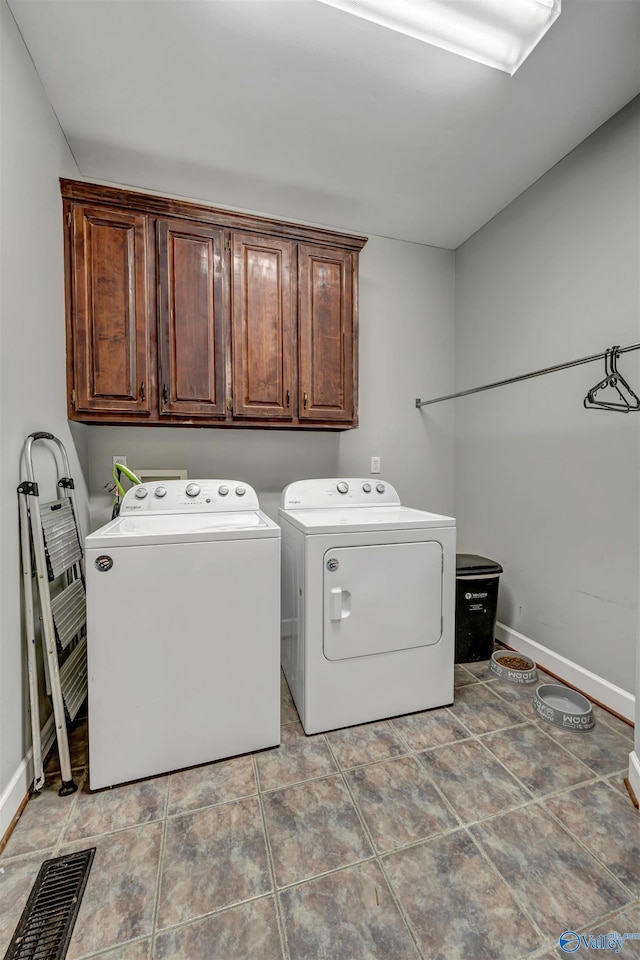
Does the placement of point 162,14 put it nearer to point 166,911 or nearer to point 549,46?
point 549,46

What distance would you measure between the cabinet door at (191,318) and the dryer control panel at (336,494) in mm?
603

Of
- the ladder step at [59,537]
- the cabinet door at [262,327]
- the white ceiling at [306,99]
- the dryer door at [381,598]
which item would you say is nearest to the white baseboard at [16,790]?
the ladder step at [59,537]

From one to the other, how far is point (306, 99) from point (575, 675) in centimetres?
298

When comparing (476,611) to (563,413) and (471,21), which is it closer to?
(563,413)

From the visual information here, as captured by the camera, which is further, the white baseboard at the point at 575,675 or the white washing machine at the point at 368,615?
the white baseboard at the point at 575,675

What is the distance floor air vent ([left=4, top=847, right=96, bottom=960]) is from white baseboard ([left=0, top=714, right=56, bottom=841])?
0.70 feet

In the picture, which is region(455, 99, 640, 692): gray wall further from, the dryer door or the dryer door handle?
the dryer door handle

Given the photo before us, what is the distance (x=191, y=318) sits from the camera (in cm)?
211

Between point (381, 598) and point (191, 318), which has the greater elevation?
point (191, 318)

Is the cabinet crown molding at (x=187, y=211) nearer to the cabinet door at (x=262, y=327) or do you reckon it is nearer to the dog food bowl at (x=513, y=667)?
the cabinet door at (x=262, y=327)

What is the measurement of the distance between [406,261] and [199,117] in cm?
161

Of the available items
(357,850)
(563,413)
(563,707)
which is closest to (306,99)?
(563,413)

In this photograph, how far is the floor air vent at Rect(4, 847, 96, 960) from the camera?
3.13 feet

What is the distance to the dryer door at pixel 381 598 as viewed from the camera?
1.72 m
